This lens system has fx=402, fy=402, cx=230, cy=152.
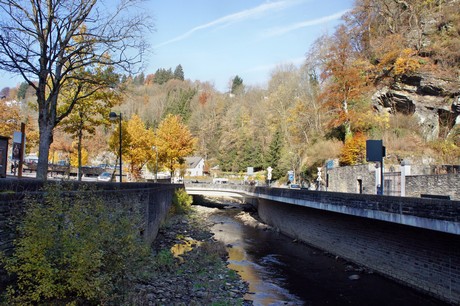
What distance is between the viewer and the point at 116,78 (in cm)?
1766

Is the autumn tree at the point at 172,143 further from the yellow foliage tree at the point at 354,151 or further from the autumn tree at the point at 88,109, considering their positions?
the autumn tree at the point at 88,109

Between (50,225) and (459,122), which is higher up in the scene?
(459,122)

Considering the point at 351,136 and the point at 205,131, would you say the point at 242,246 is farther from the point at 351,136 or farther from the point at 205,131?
the point at 205,131

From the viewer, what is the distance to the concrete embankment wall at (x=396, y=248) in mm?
12039

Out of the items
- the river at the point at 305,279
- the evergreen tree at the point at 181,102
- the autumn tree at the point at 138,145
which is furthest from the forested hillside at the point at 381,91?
the evergreen tree at the point at 181,102

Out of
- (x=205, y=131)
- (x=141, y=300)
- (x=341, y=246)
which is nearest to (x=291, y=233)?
(x=341, y=246)

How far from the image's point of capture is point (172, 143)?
4756 centimetres

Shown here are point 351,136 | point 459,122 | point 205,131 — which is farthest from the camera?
point 205,131

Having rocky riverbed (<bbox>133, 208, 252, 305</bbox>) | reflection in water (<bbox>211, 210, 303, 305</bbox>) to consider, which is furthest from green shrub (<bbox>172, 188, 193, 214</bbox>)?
rocky riverbed (<bbox>133, 208, 252, 305</bbox>)

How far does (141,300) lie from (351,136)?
32472 millimetres

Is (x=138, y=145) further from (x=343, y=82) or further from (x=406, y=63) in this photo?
(x=406, y=63)

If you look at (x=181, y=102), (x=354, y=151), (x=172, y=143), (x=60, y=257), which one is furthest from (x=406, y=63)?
(x=181, y=102)

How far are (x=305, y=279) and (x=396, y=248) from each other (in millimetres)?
3574

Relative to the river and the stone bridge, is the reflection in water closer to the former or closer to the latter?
the river
